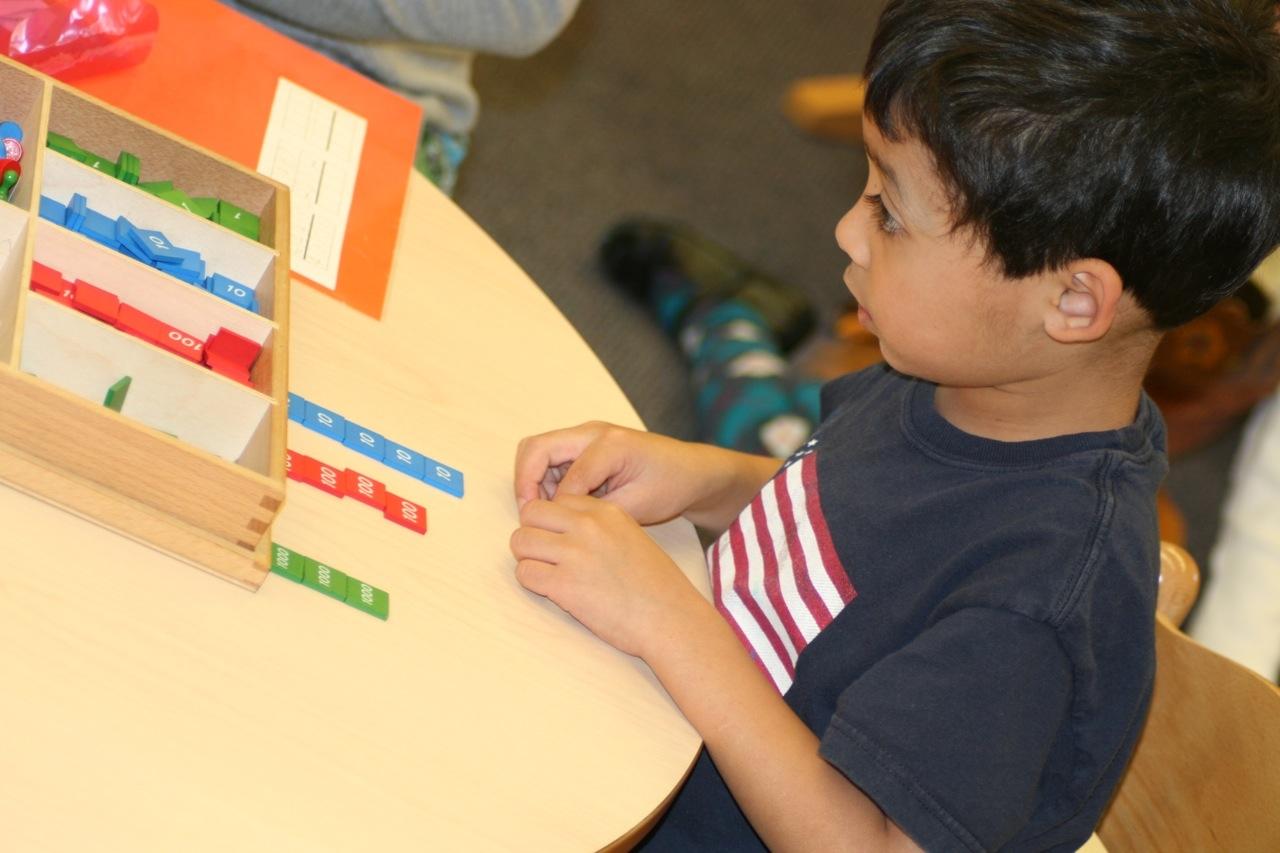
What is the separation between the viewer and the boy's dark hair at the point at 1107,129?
0.77 metres

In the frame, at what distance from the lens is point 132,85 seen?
3.05ft

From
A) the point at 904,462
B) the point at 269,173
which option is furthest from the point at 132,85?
the point at 904,462

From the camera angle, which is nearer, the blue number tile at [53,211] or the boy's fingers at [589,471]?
the blue number tile at [53,211]

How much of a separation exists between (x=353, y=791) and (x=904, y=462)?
1.39 ft

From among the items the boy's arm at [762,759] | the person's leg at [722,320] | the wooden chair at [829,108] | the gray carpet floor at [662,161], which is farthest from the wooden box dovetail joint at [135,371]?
the wooden chair at [829,108]

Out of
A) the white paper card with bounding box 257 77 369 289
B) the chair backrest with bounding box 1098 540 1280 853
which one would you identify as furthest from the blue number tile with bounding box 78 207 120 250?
the chair backrest with bounding box 1098 540 1280 853

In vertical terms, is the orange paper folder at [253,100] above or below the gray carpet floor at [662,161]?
above

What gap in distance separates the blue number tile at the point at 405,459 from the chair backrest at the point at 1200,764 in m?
0.50

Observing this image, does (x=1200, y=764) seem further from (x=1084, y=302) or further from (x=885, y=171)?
(x=885, y=171)

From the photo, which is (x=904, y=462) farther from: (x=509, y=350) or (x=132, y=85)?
(x=132, y=85)

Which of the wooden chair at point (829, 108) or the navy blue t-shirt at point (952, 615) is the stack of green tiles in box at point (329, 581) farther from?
the wooden chair at point (829, 108)

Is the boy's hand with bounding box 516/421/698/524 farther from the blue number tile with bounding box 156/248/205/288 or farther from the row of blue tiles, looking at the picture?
the blue number tile with bounding box 156/248/205/288

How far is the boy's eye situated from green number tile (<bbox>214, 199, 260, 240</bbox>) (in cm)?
37

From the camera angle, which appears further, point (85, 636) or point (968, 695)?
point (968, 695)
